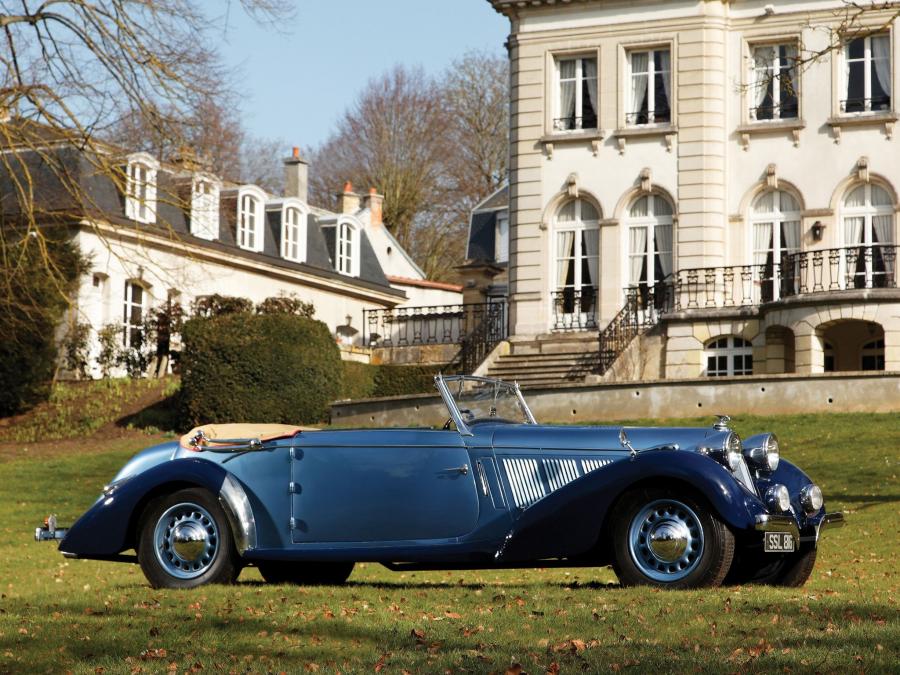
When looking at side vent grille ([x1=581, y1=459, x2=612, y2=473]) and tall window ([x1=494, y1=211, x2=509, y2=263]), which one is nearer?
side vent grille ([x1=581, y1=459, x2=612, y2=473])

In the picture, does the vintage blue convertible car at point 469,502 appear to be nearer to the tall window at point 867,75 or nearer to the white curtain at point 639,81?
the tall window at point 867,75

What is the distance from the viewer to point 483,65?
216 feet

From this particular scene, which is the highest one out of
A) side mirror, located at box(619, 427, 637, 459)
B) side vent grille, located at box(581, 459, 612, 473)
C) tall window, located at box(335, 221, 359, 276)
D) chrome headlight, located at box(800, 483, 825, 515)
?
tall window, located at box(335, 221, 359, 276)

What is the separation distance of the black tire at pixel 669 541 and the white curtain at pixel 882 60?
25.1 m

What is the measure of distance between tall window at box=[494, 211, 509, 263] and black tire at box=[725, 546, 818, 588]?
3932cm

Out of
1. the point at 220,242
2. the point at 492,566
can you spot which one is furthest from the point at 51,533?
the point at 220,242

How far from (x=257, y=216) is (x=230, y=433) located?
31.9m

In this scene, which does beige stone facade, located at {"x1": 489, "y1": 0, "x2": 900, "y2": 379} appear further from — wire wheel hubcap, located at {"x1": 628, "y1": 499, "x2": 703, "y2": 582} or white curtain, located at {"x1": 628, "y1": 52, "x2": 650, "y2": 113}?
wire wheel hubcap, located at {"x1": 628, "y1": 499, "x2": 703, "y2": 582}

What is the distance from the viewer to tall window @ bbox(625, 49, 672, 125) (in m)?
33.4

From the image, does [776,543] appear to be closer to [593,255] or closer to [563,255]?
[593,255]

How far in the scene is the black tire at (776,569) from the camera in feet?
30.7

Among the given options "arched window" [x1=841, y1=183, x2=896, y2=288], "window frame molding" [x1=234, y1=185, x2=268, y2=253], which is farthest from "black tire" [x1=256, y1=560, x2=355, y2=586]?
"window frame molding" [x1=234, y1=185, x2=268, y2=253]

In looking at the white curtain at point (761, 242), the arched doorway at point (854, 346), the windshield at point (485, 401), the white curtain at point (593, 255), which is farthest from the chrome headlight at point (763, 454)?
the white curtain at point (593, 255)

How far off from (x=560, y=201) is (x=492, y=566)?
25.4 meters
